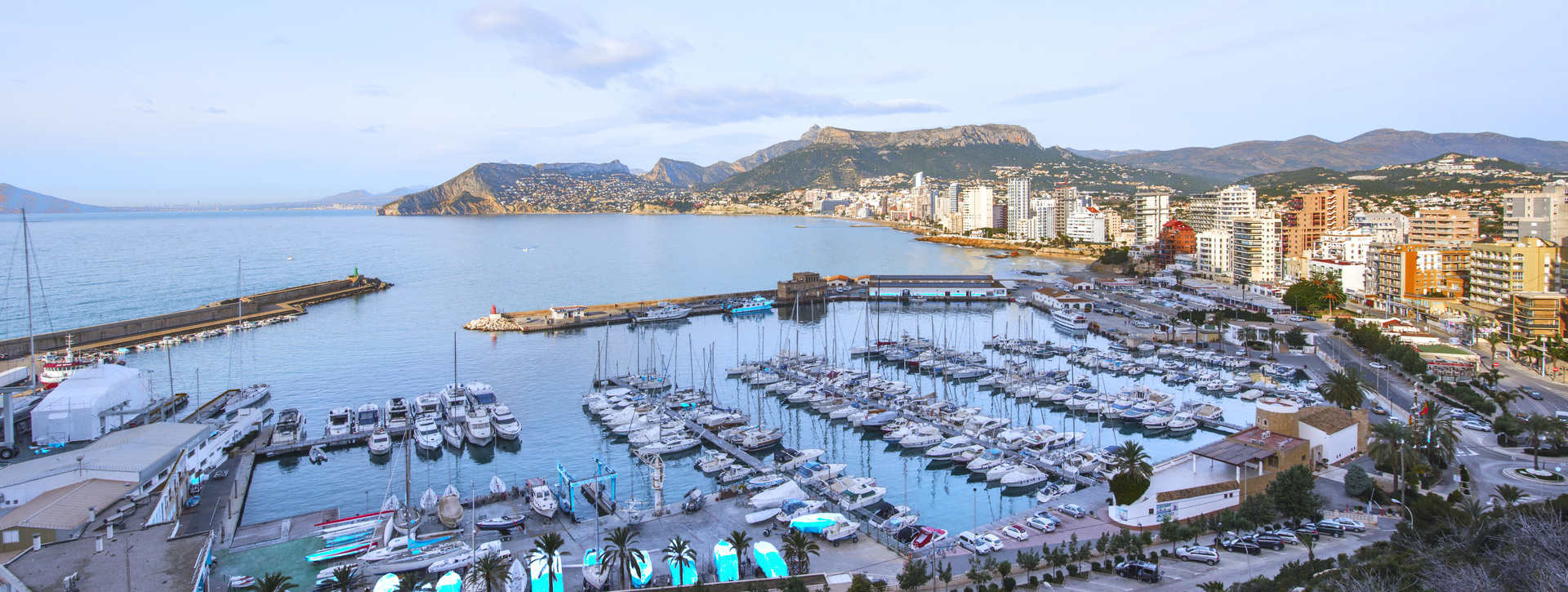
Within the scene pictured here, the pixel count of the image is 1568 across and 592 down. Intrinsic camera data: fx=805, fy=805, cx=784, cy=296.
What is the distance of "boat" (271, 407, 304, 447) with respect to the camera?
733 inches

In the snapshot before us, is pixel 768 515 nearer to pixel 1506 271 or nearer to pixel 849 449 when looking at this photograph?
pixel 849 449

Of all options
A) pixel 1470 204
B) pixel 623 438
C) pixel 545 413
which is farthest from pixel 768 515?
pixel 1470 204

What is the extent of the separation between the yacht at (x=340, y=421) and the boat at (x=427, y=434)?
1.54m

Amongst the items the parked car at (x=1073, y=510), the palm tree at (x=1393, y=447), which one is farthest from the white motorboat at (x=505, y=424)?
the palm tree at (x=1393, y=447)

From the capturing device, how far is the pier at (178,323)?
29.9 m

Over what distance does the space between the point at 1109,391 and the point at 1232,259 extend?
29.6 meters

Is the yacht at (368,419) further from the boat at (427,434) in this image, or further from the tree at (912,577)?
the tree at (912,577)

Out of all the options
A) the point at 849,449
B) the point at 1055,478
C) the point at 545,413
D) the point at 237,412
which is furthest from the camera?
the point at 545,413

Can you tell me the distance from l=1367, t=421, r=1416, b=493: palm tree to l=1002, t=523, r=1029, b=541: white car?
6154mm

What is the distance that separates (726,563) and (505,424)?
1082 cm

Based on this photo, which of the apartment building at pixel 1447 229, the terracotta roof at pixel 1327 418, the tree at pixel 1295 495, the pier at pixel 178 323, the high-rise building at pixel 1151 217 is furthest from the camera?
the high-rise building at pixel 1151 217

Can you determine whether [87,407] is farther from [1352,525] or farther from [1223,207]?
[1223,207]

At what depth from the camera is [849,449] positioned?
749 inches

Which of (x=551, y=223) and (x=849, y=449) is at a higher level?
(x=551, y=223)
